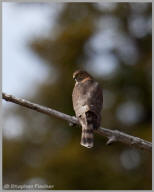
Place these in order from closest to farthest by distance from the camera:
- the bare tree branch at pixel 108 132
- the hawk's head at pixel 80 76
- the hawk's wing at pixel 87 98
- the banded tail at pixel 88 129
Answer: the bare tree branch at pixel 108 132 → the banded tail at pixel 88 129 → the hawk's wing at pixel 87 98 → the hawk's head at pixel 80 76

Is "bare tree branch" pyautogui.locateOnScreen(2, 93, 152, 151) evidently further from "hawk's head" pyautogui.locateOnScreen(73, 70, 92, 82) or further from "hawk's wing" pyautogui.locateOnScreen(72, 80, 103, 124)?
"hawk's head" pyautogui.locateOnScreen(73, 70, 92, 82)

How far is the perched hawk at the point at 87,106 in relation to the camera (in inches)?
255

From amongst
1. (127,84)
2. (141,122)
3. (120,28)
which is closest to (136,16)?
(120,28)

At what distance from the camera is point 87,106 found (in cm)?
674

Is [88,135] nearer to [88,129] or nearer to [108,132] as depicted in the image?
[88,129]

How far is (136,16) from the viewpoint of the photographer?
16.2 m

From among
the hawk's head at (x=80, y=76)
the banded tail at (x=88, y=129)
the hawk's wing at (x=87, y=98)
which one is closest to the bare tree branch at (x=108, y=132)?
the banded tail at (x=88, y=129)

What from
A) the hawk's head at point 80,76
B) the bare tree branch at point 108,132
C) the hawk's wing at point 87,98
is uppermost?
the hawk's head at point 80,76

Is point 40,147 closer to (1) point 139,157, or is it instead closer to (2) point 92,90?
(1) point 139,157

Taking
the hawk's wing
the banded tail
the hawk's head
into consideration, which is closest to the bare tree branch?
the banded tail

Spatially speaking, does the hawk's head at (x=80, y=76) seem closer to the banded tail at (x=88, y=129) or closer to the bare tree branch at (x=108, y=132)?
the banded tail at (x=88, y=129)

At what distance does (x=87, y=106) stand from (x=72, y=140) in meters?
8.11

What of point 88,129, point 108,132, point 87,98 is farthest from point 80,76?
point 108,132

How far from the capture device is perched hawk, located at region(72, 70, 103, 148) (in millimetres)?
6484
